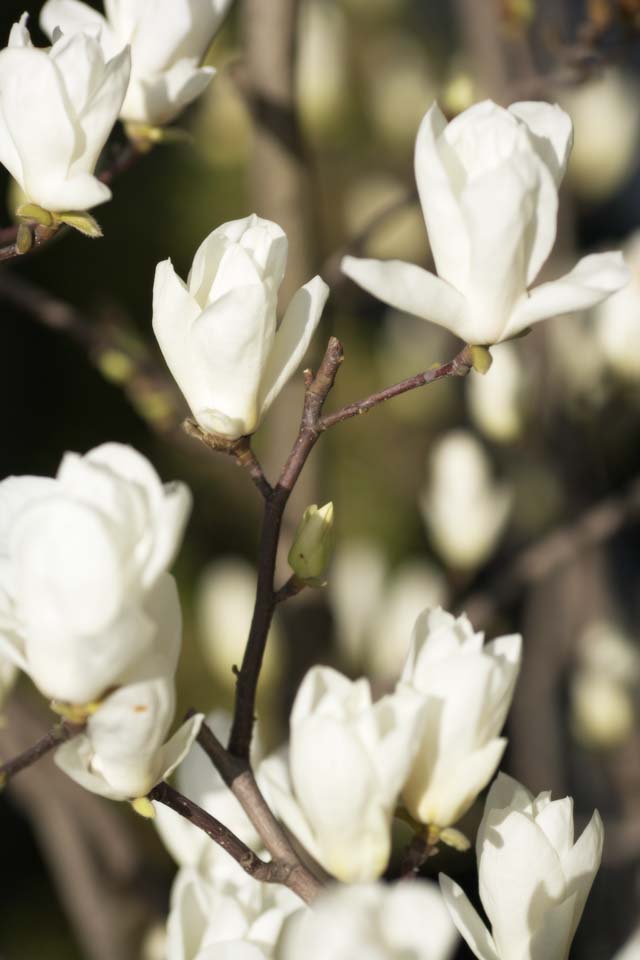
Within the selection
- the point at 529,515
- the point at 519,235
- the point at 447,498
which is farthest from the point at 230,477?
the point at 519,235

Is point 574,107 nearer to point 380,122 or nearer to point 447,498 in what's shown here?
point 380,122

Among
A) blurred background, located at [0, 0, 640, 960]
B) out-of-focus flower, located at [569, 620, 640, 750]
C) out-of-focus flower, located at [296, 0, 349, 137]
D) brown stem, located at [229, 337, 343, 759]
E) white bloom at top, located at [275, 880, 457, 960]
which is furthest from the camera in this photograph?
out-of-focus flower, located at [296, 0, 349, 137]

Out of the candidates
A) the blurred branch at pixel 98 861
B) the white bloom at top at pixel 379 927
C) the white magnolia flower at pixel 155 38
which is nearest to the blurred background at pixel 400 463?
the blurred branch at pixel 98 861

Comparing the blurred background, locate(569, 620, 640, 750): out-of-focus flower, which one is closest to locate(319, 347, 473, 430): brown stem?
the blurred background

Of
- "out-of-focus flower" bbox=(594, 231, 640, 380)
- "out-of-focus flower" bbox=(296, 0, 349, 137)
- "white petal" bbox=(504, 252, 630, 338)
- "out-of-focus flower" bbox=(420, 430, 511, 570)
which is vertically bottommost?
"out-of-focus flower" bbox=(420, 430, 511, 570)

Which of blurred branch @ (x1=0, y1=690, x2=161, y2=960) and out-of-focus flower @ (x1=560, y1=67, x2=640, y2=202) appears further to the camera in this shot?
out-of-focus flower @ (x1=560, y1=67, x2=640, y2=202)

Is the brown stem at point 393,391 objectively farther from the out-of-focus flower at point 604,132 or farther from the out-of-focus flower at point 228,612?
the out-of-focus flower at point 604,132

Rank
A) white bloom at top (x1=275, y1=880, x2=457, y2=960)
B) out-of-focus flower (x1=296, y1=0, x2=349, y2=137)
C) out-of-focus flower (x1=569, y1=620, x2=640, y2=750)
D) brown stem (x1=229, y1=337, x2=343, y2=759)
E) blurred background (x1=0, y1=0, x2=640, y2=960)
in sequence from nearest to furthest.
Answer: white bloom at top (x1=275, y1=880, x2=457, y2=960), brown stem (x1=229, y1=337, x2=343, y2=759), blurred background (x1=0, y1=0, x2=640, y2=960), out-of-focus flower (x1=569, y1=620, x2=640, y2=750), out-of-focus flower (x1=296, y1=0, x2=349, y2=137)

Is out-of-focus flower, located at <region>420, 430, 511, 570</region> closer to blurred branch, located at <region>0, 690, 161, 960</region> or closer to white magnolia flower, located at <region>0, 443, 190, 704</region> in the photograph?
blurred branch, located at <region>0, 690, 161, 960</region>
